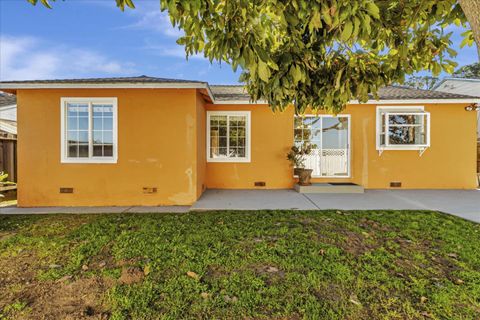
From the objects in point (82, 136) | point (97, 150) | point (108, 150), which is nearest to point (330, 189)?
point (108, 150)

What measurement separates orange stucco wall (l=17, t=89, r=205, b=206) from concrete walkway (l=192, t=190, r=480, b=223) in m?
1.18

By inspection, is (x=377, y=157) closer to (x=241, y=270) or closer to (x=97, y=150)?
(x=241, y=270)

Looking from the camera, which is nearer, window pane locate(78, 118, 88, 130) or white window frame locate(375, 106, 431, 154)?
window pane locate(78, 118, 88, 130)

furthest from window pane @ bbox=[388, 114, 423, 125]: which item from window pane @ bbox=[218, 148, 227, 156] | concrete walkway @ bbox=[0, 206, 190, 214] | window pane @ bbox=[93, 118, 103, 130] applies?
window pane @ bbox=[93, 118, 103, 130]

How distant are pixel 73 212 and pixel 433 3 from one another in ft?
25.6

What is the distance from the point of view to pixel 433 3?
289 cm

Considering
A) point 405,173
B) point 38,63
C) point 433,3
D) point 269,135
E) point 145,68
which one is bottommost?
point 405,173

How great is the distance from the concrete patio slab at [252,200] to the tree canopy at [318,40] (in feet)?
10.6

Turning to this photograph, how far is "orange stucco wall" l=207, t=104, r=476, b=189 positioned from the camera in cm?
919

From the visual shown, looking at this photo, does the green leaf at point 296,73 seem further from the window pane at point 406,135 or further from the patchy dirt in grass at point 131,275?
the window pane at point 406,135

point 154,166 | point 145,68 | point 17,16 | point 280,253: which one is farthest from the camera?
point 145,68

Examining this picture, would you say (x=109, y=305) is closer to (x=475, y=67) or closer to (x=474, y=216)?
(x=474, y=216)

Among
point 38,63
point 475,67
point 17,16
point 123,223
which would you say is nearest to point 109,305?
point 123,223

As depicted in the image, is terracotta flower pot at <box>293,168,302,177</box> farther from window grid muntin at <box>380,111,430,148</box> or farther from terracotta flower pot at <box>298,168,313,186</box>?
window grid muntin at <box>380,111,430,148</box>
